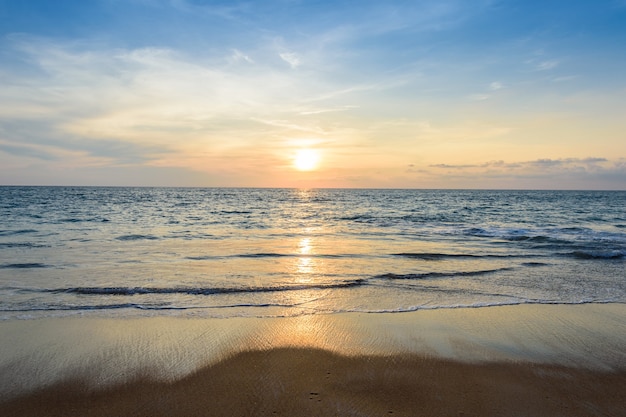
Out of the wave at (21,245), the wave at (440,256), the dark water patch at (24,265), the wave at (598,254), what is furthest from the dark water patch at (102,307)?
the wave at (598,254)

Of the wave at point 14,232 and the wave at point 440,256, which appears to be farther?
the wave at point 14,232

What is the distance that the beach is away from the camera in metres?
4.57

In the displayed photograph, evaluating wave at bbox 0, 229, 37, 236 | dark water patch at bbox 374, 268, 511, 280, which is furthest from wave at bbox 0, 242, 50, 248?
dark water patch at bbox 374, 268, 511, 280

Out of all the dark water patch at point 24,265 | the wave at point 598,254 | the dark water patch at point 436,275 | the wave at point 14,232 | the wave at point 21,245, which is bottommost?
the wave at point 598,254

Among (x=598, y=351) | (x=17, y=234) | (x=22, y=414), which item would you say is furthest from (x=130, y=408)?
(x=17, y=234)

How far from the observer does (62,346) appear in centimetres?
618

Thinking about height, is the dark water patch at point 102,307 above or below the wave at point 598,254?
above

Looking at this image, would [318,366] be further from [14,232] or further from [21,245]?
[14,232]

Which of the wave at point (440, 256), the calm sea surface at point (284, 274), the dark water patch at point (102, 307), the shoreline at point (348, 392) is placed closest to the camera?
the shoreline at point (348, 392)

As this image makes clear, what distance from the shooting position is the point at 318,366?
5562mm

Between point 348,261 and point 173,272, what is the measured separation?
603 cm

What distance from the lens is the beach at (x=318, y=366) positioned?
457 centimetres

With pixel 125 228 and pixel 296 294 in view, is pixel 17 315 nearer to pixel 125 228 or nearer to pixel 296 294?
pixel 296 294

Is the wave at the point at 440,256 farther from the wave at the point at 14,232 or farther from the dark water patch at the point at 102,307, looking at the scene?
the wave at the point at 14,232
